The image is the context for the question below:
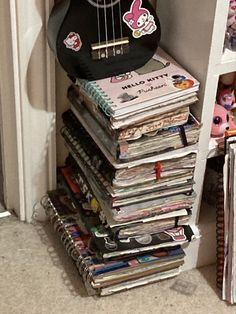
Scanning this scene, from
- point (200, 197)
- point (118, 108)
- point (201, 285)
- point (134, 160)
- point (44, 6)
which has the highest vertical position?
point (44, 6)

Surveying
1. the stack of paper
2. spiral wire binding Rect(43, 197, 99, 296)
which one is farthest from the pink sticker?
spiral wire binding Rect(43, 197, 99, 296)

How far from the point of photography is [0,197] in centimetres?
200

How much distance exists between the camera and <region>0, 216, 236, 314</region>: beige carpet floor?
1.66 m

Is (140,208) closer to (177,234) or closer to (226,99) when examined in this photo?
(177,234)

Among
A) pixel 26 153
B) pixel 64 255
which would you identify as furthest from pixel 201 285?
pixel 26 153

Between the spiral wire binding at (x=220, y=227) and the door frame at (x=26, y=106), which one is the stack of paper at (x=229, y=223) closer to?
the spiral wire binding at (x=220, y=227)

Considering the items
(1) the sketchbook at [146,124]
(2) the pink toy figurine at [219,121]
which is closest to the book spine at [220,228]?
(2) the pink toy figurine at [219,121]

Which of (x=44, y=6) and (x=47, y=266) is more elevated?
(x=44, y=6)

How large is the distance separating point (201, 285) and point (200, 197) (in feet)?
0.82

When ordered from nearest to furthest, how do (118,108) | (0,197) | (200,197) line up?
(118,108) → (200,197) → (0,197)

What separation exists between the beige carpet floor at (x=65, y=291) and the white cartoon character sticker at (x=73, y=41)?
2.00ft

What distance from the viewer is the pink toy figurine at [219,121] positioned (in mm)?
1604

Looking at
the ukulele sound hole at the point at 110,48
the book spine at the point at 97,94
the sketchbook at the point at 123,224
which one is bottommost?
the sketchbook at the point at 123,224

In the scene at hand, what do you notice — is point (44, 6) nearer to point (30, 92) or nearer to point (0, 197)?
point (30, 92)
